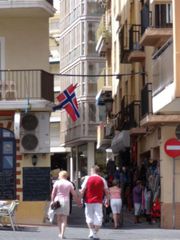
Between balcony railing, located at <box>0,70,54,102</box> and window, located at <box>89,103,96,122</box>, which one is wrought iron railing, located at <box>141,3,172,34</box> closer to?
balcony railing, located at <box>0,70,54,102</box>

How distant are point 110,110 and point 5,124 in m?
20.0

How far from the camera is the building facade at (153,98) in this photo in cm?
2397

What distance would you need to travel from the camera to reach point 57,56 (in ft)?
250

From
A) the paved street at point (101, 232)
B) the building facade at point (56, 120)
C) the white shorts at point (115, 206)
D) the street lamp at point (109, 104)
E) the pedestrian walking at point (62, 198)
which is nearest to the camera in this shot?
the pedestrian walking at point (62, 198)

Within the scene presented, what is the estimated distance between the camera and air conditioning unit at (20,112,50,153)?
27.4 m

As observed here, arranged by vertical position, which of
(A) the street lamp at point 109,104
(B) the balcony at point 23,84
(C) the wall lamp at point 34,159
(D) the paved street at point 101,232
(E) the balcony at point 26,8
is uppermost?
(E) the balcony at point 26,8

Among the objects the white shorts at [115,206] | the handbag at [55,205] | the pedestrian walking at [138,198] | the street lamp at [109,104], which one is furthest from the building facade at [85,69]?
the handbag at [55,205]

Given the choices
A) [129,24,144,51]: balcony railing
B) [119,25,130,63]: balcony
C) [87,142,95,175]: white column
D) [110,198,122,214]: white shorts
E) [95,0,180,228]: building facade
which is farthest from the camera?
[87,142,95,175]: white column

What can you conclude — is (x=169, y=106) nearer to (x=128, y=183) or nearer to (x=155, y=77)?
(x=155, y=77)

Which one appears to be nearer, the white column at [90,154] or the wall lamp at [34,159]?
the wall lamp at [34,159]

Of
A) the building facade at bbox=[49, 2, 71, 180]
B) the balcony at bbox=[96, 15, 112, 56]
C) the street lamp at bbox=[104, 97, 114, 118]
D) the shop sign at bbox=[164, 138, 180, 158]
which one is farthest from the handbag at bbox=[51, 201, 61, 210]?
the building facade at bbox=[49, 2, 71, 180]

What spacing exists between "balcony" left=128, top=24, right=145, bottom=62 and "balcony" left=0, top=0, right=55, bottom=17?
5198 millimetres

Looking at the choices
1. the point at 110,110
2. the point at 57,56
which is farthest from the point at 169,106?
the point at 57,56

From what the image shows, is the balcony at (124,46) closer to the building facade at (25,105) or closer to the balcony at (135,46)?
the balcony at (135,46)
